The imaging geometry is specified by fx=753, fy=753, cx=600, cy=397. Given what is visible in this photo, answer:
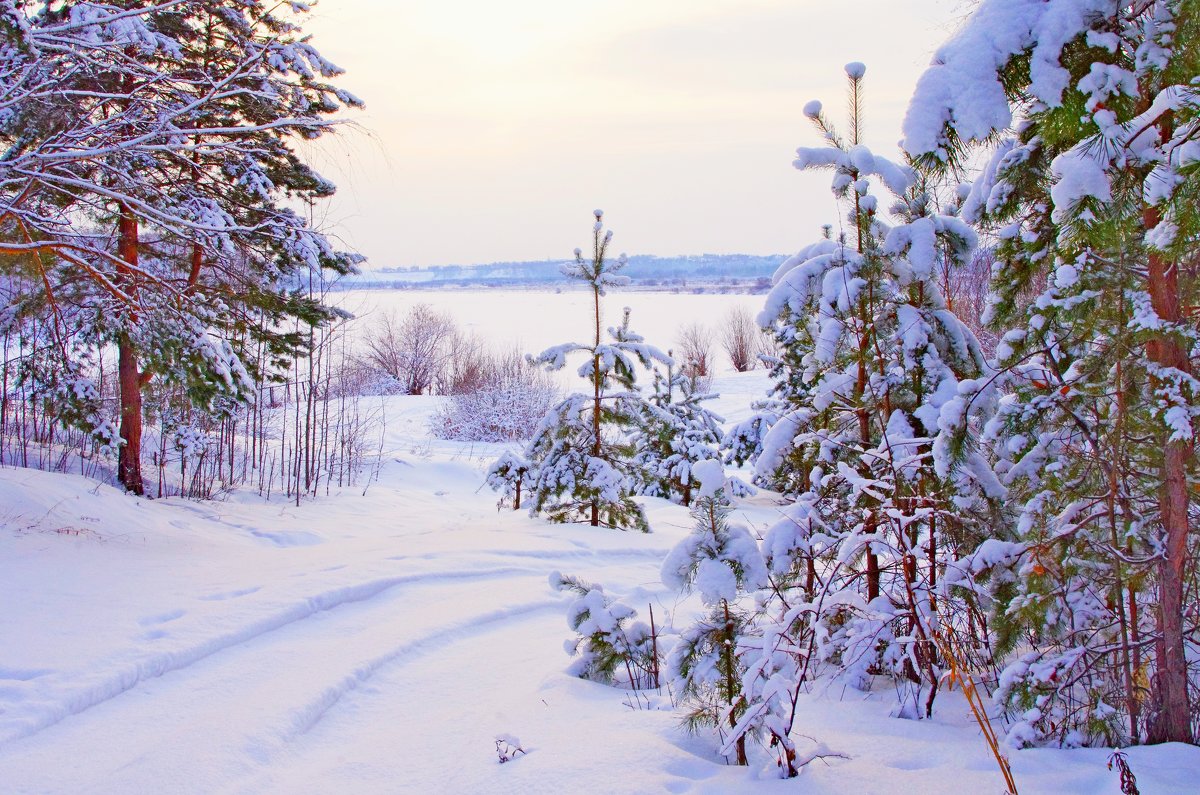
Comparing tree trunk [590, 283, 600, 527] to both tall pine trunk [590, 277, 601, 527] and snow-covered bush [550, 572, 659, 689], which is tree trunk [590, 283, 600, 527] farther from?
snow-covered bush [550, 572, 659, 689]

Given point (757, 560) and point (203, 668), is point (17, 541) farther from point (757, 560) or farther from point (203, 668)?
point (757, 560)

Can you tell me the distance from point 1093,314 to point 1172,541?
35.7 inches

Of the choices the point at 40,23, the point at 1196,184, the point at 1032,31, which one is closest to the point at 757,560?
the point at 1196,184

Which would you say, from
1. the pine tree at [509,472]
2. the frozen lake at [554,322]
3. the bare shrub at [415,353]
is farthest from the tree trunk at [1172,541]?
the bare shrub at [415,353]

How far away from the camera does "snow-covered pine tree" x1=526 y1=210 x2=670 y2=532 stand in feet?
27.7

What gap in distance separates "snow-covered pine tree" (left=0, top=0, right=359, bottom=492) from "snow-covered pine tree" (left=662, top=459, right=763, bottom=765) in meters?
4.09

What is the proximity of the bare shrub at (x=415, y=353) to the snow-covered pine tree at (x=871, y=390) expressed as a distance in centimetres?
2441

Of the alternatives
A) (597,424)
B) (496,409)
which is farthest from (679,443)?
(496,409)

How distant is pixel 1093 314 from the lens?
2961 mm

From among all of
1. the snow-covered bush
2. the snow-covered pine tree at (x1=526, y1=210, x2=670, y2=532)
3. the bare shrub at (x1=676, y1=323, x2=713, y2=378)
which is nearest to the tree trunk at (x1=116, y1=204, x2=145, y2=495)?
the snow-covered pine tree at (x1=526, y1=210, x2=670, y2=532)

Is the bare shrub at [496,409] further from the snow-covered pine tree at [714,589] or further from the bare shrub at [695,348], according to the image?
the snow-covered pine tree at [714,589]

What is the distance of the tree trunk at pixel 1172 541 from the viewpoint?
282 cm

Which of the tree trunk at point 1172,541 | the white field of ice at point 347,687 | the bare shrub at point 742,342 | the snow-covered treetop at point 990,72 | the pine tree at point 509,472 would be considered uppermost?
the bare shrub at point 742,342

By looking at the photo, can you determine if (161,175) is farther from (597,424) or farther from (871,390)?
Result: (871,390)
